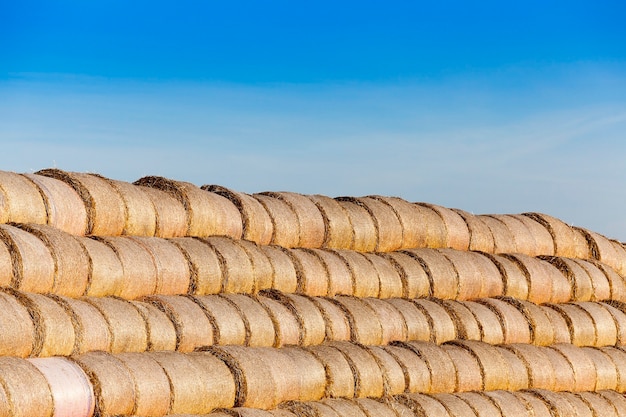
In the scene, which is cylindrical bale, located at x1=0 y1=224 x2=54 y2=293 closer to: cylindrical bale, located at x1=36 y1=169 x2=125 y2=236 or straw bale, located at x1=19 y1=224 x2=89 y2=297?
straw bale, located at x1=19 y1=224 x2=89 y2=297

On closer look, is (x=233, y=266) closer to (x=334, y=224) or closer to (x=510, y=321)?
(x=334, y=224)

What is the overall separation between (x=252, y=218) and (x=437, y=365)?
2.97 metres

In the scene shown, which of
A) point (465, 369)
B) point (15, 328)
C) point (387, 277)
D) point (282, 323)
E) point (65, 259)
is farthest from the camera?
point (387, 277)

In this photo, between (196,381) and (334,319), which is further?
(334,319)

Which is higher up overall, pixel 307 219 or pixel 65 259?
pixel 307 219

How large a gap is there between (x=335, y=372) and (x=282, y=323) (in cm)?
83

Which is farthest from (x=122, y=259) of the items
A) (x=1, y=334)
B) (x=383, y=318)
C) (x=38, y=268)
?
(x=383, y=318)

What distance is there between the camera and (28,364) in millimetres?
8398

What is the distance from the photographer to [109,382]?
898 centimetres

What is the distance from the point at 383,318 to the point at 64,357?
4755 mm

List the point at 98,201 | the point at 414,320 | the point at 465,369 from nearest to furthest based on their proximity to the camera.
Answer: the point at 98,201
the point at 465,369
the point at 414,320

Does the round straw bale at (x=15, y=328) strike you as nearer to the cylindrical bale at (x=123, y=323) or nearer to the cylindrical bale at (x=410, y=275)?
the cylindrical bale at (x=123, y=323)

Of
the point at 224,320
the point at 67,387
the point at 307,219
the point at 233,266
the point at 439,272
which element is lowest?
the point at 67,387

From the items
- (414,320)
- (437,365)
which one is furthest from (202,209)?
(437,365)
